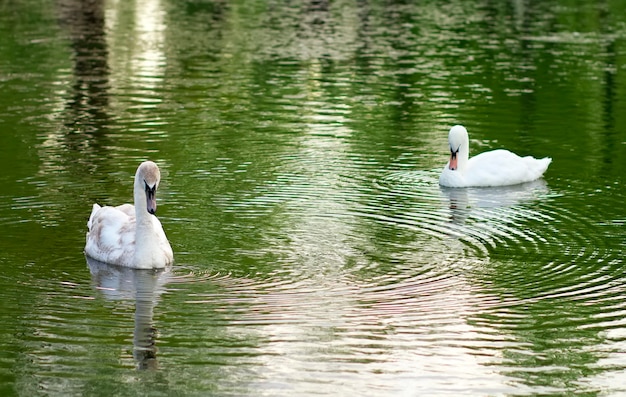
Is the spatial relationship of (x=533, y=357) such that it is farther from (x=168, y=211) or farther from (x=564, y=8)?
(x=564, y=8)

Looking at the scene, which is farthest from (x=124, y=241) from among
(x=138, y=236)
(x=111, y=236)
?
(x=138, y=236)

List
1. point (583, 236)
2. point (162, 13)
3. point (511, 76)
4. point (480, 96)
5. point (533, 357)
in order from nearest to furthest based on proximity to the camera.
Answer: point (533, 357)
point (583, 236)
point (480, 96)
point (511, 76)
point (162, 13)

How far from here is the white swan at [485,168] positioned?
2264 cm

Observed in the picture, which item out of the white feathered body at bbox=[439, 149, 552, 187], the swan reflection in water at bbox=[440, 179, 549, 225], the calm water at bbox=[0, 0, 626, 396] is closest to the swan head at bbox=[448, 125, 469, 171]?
the white feathered body at bbox=[439, 149, 552, 187]

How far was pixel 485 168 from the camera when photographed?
22797 mm

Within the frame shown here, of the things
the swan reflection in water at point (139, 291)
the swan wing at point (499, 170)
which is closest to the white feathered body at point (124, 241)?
the swan reflection in water at point (139, 291)

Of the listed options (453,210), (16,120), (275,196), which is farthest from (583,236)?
(16,120)

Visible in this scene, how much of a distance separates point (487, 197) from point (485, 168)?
958 mm

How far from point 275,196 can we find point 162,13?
35.1 m

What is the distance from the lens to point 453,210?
20562 millimetres

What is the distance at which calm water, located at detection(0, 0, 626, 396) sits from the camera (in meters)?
13.2

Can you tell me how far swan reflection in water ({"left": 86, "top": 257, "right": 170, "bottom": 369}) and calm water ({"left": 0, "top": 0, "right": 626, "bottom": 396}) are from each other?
41 millimetres

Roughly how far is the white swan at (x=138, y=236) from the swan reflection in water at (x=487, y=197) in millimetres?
4959

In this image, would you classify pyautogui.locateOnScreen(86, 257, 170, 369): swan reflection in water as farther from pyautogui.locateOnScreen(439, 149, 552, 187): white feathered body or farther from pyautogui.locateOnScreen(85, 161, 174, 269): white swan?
pyautogui.locateOnScreen(439, 149, 552, 187): white feathered body
